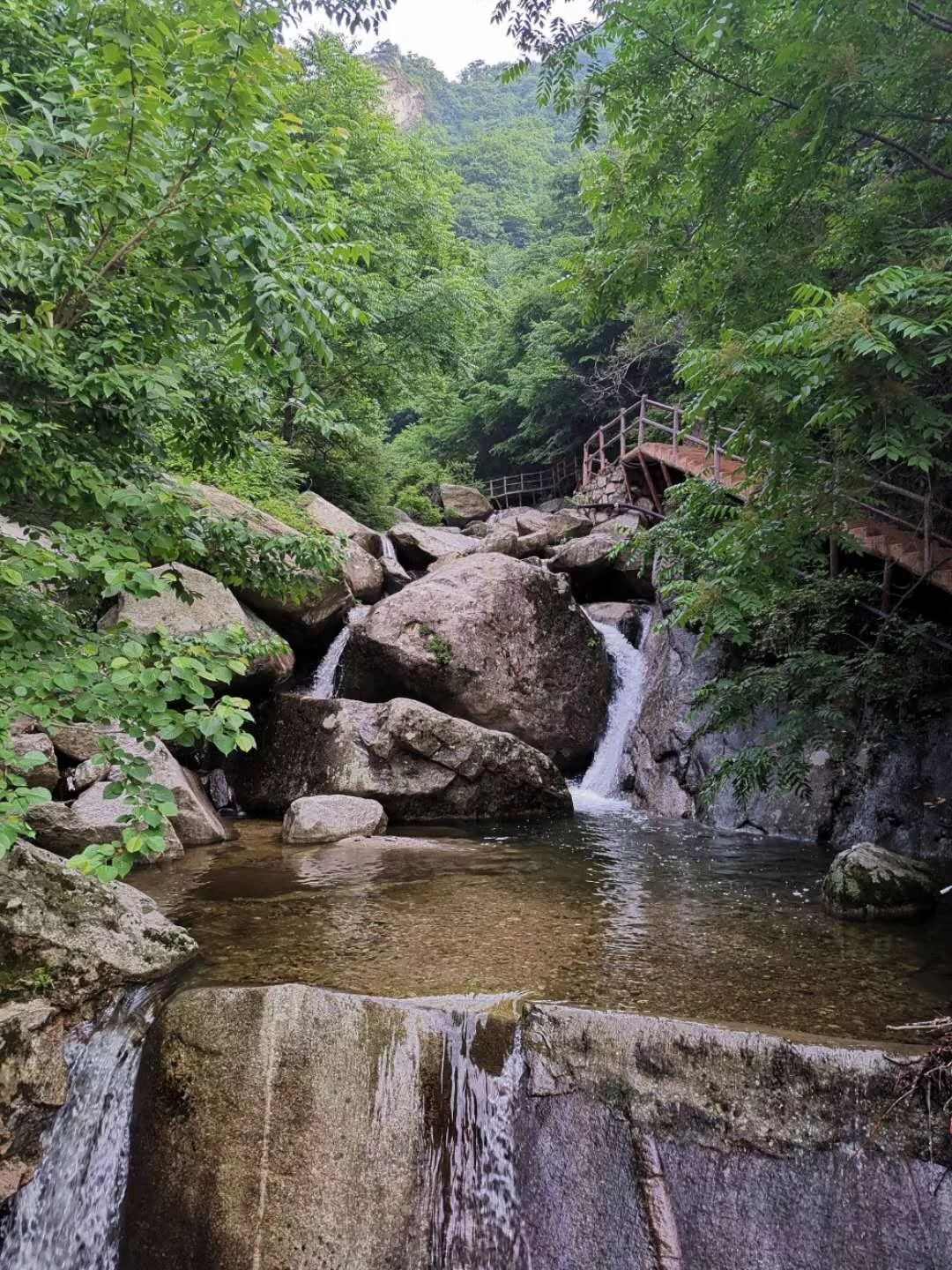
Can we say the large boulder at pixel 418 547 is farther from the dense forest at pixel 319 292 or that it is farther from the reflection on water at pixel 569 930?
the reflection on water at pixel 569 930

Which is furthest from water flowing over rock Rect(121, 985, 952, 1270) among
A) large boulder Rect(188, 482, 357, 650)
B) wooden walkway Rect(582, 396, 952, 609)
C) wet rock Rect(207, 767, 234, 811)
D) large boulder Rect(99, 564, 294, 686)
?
large boulder Rect(188, 482, 357, 650)

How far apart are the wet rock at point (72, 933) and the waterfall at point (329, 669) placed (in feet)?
24.3

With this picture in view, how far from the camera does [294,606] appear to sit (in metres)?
10.8

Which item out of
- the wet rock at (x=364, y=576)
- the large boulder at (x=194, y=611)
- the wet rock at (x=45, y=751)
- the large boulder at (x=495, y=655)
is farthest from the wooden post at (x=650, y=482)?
the wet rock at (x=45, y=751)

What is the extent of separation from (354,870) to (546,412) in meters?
23.8

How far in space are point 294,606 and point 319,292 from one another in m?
7.73

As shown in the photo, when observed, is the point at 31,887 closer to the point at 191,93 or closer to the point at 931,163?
the point at 191,93

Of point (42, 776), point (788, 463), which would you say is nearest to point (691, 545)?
point (788, 463)

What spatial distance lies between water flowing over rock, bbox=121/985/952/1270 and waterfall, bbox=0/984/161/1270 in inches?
4.7

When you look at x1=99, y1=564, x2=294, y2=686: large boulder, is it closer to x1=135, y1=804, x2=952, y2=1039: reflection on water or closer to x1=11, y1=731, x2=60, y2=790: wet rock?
x1=11, y1=731, x2=60, y2=790: wet rock

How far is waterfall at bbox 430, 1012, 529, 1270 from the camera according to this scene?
3363mm

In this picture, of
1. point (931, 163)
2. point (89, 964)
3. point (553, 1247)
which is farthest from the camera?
point (931, 163)

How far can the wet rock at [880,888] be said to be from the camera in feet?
18.0

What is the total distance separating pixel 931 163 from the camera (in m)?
4.55
